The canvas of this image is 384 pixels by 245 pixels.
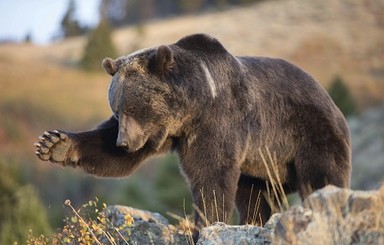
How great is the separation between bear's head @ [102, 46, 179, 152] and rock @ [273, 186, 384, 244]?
2.33 meters

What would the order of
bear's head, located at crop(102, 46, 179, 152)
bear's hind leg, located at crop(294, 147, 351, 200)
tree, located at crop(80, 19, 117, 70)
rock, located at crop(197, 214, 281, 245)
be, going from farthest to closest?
tree, located at crop(80, 19, 117, 70) < bear's hind leg, located at crop(294, 147, 351, 200) < bear's head, located at crop(102, 46, 179, 152) < rock, located at crop(197, 214, 281, 245)

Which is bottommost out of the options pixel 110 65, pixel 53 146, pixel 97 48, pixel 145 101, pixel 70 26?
pixel 70 26

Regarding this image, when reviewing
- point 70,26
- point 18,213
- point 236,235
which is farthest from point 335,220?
point 70,26

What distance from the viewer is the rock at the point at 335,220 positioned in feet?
14.8

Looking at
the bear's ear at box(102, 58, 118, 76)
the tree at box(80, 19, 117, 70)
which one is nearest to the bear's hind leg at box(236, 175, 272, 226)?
the bear's ear at box(102, 58, 118, 76)

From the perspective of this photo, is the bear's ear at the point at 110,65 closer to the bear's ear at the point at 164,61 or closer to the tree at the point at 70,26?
the bear's ear at the point at 164,61

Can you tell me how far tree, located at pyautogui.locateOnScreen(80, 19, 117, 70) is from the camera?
6134cm

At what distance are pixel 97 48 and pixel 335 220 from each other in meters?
59.9

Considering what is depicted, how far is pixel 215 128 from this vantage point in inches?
270

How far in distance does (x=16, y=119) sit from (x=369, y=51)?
3734cm

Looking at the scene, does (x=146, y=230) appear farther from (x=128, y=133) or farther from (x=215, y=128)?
(x=215, y=128)

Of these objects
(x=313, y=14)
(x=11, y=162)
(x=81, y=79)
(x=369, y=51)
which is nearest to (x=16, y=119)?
(x=81, y=79)

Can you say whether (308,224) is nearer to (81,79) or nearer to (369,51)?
(81,79)

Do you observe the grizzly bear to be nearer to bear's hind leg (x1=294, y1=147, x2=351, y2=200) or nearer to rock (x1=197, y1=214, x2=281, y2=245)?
bear's hind leg (x1=294, y1=147, x2=351, y2=200)
